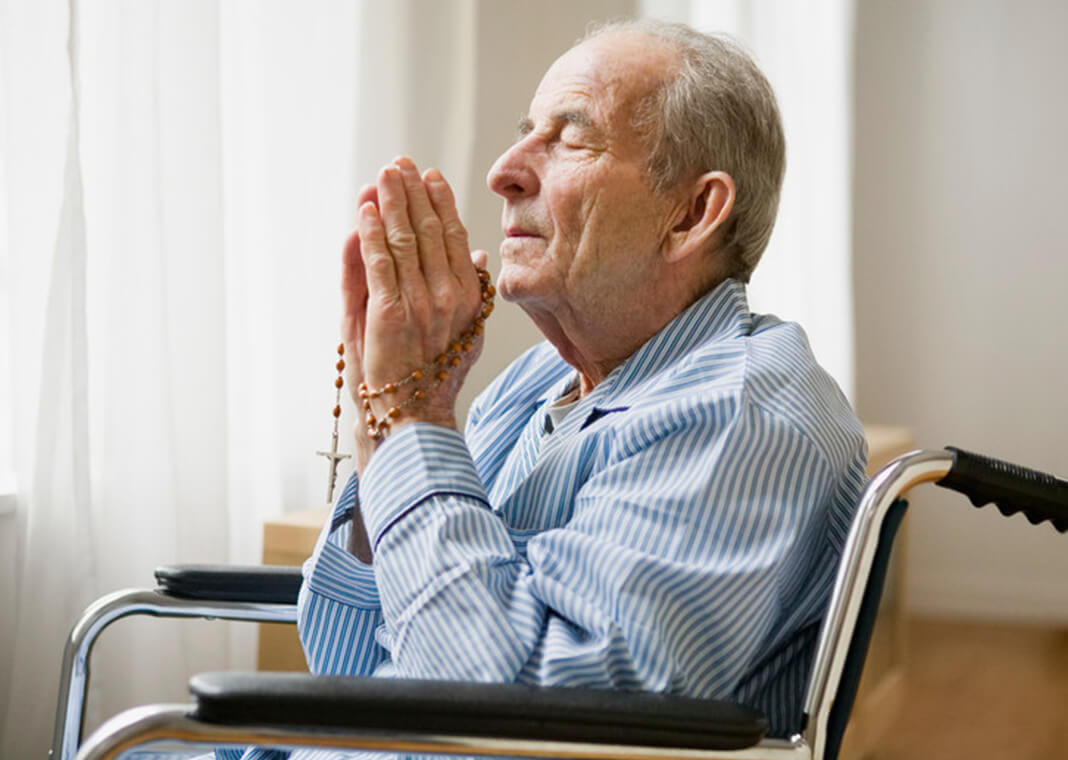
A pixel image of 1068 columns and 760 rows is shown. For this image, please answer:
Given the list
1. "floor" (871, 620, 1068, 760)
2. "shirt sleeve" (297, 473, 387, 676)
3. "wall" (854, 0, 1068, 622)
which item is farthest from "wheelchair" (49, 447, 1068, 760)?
"wall" (854, 0, 1068, 622)

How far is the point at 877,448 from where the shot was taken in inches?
107

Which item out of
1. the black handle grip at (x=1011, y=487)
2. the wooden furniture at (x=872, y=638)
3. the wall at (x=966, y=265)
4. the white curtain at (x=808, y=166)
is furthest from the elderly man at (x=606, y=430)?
the wall at (x=966, y=265)

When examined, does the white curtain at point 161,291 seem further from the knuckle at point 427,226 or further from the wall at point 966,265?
the wall at point 966,265

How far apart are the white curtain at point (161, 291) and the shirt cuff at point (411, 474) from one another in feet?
2.58

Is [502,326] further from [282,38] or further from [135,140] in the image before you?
[135,140]

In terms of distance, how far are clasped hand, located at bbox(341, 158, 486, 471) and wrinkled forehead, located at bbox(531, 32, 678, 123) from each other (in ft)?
0.60

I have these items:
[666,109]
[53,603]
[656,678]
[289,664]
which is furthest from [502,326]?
[656,678]

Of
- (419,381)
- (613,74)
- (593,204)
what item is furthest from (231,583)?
(613,74)

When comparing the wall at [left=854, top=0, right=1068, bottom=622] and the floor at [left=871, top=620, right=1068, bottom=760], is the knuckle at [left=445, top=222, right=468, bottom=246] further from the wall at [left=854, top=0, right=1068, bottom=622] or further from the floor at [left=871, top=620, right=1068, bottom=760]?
the wall at [left=854, top=0, right=1068, bottom=622]

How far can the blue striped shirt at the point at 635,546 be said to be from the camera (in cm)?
95

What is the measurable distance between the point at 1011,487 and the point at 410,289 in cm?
55

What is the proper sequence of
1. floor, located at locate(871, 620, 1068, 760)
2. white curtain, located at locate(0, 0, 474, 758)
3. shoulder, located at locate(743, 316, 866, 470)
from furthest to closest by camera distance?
floor, located at locate(871, 620, 1068, 760) < white curtain, located at locate(0, 0, 474, 758) < shoulder, located at locate(743, 316, 866, 470)

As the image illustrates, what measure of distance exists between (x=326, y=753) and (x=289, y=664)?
82cm

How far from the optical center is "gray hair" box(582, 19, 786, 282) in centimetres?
122
